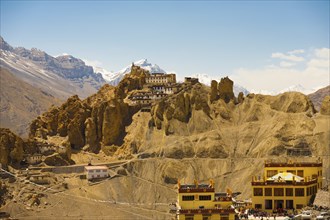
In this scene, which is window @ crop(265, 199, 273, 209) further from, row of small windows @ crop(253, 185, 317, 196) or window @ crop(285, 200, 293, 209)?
window @ crop(285, 200, 293, 209)

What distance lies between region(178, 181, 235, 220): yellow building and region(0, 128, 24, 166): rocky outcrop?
257 feet

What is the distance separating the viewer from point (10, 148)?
530 feet

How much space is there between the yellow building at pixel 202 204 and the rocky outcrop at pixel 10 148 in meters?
78.3

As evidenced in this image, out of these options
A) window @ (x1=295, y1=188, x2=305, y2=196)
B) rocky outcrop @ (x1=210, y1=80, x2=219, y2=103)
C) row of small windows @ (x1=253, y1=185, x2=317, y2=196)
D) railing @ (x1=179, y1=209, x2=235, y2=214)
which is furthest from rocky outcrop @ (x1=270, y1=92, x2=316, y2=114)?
railing @ (x1=179, y1=209, x2=235, y2=214)

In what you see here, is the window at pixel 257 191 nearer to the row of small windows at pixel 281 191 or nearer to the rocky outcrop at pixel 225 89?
the row of small windows at pixel 281 191

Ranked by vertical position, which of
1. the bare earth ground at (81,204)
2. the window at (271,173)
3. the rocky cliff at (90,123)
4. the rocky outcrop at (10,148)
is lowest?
the bare earth ground at (81,204)

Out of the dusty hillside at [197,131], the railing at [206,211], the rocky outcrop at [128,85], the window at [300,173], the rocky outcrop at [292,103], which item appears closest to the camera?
the railing at [206,211]

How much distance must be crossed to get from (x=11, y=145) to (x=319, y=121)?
7044 centimetres

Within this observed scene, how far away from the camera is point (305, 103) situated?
181 meters

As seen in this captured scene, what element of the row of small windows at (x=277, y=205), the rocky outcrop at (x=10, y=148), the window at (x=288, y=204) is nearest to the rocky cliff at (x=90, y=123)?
the rocky outcrop at (x=10, y=148)

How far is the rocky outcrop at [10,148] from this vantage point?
159 metres

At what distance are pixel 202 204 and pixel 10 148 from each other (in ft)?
274

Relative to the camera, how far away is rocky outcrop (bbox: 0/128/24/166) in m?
159

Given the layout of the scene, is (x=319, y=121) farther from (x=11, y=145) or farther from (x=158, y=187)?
(x=11, y=145)
